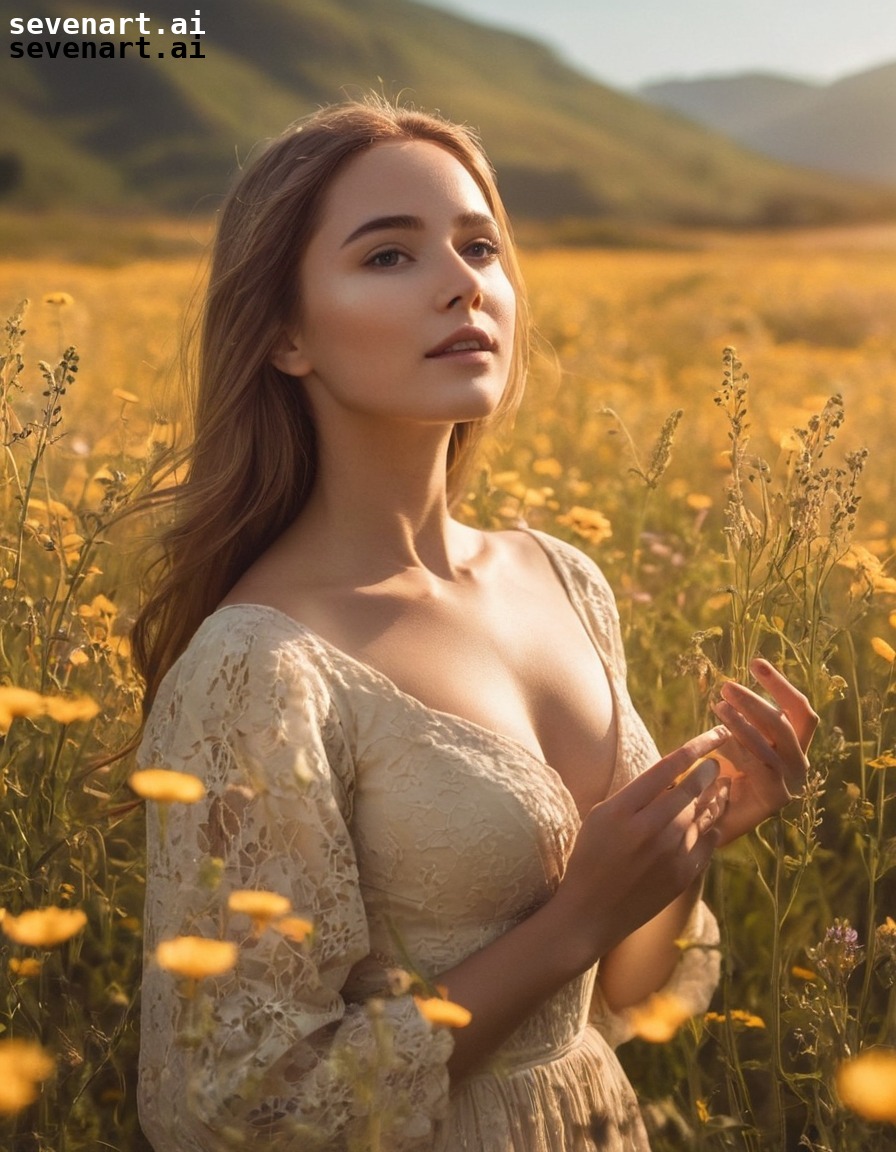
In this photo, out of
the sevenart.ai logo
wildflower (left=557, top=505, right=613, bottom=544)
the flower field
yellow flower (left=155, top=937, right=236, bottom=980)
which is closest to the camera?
yellow flower (left=155, top=937, right=236, bottom=980)

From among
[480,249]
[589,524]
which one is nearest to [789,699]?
[480,249]

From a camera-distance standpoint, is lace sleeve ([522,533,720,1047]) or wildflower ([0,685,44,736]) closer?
wildflower ([0,685,44,736])

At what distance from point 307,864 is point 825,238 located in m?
39.4

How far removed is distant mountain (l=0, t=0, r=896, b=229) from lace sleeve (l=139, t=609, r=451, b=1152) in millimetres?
51683

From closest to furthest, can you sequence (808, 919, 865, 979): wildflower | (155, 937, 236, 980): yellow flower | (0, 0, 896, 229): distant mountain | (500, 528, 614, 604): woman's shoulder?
(155, 937, 236, 980): yellow flower < (808, 919, 865, 979): wildflower < (500, 528, 614, 604): woman's shoulder < (0, 0, 896, 229): distant mountain

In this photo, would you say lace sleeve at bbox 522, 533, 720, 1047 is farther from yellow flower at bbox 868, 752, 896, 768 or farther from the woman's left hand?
yellow flower at bbox 868, 752, 896, 768

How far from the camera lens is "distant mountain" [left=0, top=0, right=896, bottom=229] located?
78.2 meters

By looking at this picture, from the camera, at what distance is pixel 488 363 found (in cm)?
153

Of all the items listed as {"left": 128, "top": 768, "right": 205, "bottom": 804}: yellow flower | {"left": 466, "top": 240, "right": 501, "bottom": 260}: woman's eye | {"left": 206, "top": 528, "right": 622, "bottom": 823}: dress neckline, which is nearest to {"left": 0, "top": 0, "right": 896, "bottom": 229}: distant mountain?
{"left": 466, "top": 240, "right": 501, "bottom": 260}: woman's eye

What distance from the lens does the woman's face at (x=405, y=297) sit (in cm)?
152

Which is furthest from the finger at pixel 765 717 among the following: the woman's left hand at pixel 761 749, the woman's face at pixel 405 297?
the woman's face at pixel 405 297

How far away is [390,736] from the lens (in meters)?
1.43

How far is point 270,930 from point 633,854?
391 millimetres

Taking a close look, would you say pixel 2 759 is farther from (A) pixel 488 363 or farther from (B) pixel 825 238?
(B) pixel 825 238
